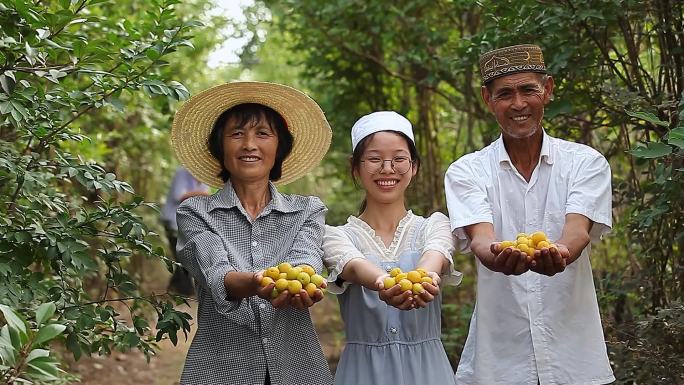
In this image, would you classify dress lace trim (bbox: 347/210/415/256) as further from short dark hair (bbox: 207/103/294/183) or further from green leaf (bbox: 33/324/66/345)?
green leaf (bbox: 33/324/66/345)

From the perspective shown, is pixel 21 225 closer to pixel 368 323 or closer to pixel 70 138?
pixel 70 138

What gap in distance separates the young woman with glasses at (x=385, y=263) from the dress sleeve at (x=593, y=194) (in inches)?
18.6

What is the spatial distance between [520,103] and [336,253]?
0.84 metres

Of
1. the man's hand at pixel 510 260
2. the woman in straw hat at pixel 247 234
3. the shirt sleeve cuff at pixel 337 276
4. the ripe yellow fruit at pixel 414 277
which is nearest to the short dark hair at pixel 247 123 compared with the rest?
the woman in straw hat at pixel 247 234

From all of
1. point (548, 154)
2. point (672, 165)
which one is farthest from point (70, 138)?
point (672, 165)

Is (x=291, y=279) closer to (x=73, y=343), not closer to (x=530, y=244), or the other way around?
(x=530, y=244)

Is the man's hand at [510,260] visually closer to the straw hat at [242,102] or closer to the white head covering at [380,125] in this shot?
the white head covering at [380,125]

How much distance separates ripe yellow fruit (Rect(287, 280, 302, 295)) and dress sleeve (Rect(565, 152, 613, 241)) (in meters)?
0.97

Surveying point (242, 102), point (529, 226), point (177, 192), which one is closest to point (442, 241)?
point (529, 226)

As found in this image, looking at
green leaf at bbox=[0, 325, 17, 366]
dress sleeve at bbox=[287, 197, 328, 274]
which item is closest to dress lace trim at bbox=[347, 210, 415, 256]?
dress sleeve at bbox=[287, 197, 328, 274]

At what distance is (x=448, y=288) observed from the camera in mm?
7000

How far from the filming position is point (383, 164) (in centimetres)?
341

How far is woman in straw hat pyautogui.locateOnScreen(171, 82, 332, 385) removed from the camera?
3.18 meters

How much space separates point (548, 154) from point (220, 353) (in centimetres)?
135
